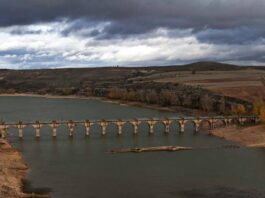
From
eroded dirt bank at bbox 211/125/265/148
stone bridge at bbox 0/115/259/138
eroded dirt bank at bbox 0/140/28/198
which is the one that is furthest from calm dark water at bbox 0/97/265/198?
eroded dirt bank at bbox 211/125/265/148

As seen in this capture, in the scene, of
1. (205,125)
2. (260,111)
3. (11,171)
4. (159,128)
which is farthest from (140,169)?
(205,125)

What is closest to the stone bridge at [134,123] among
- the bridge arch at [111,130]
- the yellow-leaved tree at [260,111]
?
the bridge arch at [111,130]

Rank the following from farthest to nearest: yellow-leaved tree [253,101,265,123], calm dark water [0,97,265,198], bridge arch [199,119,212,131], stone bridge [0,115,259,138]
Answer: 1. bridge arch [199,119,212,131]
2. yellow-leaved tree [253,101,265,123]
3. stone bridge [0,115,259,138]
4. calm dark water [0,97,265,198]

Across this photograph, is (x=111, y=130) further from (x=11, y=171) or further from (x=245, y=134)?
(x=11, y=171)

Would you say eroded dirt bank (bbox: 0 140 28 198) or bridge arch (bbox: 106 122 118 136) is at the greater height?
eroded dirt bank (bbox: 0 140 28 198)

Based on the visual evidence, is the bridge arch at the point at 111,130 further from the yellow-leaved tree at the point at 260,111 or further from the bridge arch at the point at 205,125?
the yellow-leaved tree at the point at 260,111

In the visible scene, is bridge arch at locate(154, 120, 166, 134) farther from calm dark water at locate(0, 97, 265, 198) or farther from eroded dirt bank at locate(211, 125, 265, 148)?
eroded dirt bank at locate(211, 125, 265, 148)

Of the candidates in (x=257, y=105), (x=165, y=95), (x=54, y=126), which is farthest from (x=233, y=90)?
(x=54, y=126)

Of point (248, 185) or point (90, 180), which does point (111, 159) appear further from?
point (248, 185)
